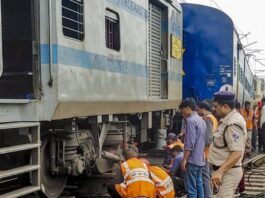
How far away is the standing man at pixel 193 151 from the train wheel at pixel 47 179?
5.37 ft

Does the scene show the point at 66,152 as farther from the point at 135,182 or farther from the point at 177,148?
the point at 177,148

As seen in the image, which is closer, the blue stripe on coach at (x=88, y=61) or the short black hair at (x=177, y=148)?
the blue stripe on coach at (x=88, y=61)

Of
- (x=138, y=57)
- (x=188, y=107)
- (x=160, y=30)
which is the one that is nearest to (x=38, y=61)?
(x=188, y=107)

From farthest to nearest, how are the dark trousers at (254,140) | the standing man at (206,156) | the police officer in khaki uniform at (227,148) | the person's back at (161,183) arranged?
the dark trousers at (254,140), the standing man at (206,156), the person's back at (161,183), the police officer in khaki uniform at (227,148)

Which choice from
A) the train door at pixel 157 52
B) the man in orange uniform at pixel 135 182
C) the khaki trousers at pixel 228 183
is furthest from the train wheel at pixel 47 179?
the train door at pixel 157 52

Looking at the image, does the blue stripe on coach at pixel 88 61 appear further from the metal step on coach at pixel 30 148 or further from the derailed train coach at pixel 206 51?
the derailed train coach at pixel 206 51

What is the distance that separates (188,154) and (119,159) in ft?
4.28

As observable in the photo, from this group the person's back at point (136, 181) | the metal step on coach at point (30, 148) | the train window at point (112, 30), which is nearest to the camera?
the metal step on coach at point (30, 148)

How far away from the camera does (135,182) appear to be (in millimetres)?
5770

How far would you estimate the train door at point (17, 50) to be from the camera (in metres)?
5.48

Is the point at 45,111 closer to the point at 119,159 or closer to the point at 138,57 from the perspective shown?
the point at 119,159

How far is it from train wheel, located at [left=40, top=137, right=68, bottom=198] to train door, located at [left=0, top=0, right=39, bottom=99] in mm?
755

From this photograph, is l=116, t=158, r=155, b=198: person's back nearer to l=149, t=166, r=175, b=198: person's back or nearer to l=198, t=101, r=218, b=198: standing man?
l=149, t=166, r=175, b=198: person's back

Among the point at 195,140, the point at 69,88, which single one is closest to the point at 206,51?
the point at 195,140
